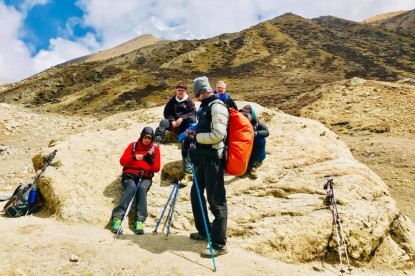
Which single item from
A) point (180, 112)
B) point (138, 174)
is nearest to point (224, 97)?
point (180, 112)

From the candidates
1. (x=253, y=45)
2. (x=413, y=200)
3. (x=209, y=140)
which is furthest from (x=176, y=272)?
(x=253, y=45)

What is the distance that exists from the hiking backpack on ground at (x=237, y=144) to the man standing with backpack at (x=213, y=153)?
152mm

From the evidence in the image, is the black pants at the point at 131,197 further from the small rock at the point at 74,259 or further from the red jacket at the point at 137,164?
the small rock at the point at 74,259

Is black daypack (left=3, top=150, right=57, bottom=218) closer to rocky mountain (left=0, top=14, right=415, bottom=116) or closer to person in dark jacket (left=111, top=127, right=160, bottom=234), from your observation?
person in dark jacket (left=111, top=127, right=160, bottom=234)

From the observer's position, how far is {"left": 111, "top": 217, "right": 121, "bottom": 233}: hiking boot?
324 inches

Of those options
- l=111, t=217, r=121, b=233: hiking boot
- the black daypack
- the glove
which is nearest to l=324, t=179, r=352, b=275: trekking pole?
the glove

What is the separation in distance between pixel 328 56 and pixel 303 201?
227ft

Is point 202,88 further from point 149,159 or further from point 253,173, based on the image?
point 253,173

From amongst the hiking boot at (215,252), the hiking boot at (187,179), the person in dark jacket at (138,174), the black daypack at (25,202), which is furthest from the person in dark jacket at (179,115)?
the hiking boot at (215,252)

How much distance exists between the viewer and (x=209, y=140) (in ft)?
22.4

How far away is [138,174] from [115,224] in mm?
1501

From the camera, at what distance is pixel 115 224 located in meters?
8.30

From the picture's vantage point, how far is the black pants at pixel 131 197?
855 cm

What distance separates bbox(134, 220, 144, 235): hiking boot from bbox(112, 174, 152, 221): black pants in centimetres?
13
